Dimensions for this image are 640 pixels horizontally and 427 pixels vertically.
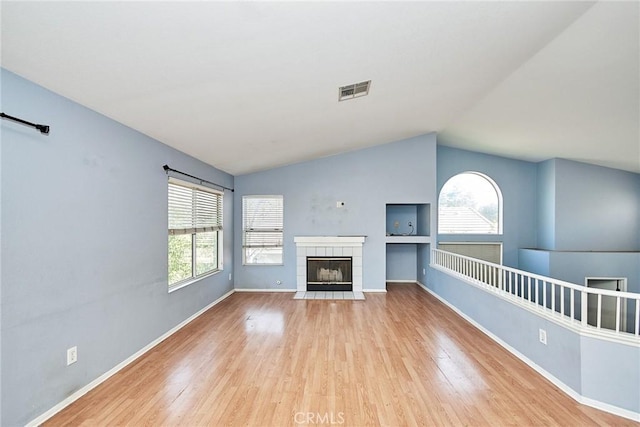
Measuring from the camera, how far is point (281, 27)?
1.98m

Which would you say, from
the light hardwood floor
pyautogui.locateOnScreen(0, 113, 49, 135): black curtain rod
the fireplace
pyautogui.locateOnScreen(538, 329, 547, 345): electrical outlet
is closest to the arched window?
the fireplace

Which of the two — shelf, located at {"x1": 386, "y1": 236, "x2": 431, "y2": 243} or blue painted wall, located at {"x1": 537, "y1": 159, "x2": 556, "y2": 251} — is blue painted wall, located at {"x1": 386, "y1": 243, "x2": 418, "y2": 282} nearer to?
shelf, located at {"x1": 386, "y1": 236, "x2": 431, "y2": 243}

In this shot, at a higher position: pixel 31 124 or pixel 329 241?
pixel 31 124

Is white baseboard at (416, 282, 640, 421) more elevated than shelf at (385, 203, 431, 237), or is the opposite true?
shelf at (385, 203, 431, 237)

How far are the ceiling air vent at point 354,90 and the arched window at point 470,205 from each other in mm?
4584

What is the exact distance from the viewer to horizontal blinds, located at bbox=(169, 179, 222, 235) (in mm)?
4098

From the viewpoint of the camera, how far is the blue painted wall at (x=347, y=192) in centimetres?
640

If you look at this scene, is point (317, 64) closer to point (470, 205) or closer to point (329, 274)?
point (329, 274)

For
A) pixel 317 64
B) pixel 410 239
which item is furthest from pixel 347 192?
pixel 317 64

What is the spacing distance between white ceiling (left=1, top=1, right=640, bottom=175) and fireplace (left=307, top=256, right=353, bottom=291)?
8.58 feet

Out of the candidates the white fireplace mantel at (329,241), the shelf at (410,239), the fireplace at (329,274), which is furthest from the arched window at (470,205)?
the fireplace at (329,274)

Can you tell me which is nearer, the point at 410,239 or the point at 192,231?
the point at 192,231

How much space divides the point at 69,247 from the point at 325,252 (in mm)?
4433

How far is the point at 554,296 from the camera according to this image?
146 inches
